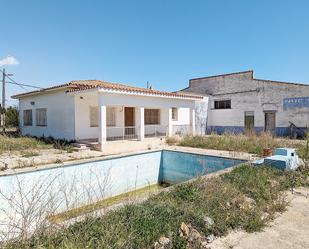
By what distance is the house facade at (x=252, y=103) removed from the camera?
2050 centimetres

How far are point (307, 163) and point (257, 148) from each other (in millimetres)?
3781

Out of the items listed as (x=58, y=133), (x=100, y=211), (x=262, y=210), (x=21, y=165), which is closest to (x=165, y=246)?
(x=100, y=211)

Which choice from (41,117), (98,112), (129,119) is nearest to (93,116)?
(98,112)

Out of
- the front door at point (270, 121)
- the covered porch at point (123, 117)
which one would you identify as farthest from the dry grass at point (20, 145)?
the front door at point (270, 121)

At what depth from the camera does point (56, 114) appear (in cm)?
1661

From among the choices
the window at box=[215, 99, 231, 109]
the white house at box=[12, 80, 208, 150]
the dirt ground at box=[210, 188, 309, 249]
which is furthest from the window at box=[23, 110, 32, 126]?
the dirt ground at box=[210, 188, 309, 249]

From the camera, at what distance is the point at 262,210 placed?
512 cm

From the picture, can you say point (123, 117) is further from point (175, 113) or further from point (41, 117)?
point (41, 117)

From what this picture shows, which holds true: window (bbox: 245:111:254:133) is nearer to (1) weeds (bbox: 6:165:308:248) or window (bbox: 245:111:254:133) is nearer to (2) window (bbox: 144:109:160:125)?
(2) window (bbox: 144:109:160:125)

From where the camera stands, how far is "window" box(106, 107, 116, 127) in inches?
689

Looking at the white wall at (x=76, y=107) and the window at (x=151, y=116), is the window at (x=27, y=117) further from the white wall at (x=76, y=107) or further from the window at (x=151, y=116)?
the window at (x=151, y=116)

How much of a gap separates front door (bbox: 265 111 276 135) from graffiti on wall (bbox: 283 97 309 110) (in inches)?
53.2

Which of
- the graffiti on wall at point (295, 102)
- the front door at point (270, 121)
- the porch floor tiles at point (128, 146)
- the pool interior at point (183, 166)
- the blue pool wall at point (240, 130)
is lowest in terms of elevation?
the pool interior at point (183, 166)

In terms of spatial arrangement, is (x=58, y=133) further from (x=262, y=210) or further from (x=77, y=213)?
(x=262, y=210)
